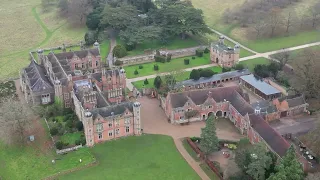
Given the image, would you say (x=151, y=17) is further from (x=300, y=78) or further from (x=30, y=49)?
(x=300, y=78)

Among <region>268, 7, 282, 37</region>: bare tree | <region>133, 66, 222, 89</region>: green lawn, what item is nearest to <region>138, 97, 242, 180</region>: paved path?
<region>133, 66, 222, 89</region>: green lawn

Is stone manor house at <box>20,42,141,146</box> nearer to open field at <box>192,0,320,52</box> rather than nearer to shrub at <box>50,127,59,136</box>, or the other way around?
shrub at <box>50,127,59,136</box>

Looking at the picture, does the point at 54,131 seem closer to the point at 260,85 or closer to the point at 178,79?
the point at 178,79

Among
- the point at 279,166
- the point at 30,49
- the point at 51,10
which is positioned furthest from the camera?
the point at 51,10

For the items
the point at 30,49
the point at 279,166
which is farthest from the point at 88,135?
the point at 30,49

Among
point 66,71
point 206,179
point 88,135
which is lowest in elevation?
point 206,179

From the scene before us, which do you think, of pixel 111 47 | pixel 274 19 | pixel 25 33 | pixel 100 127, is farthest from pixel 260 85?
pixel 25 33

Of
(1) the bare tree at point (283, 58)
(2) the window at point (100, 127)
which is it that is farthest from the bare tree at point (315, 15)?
(2) the window at point (100, 127)
